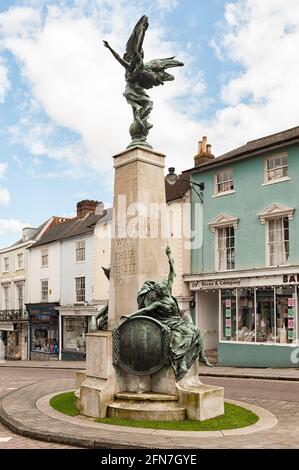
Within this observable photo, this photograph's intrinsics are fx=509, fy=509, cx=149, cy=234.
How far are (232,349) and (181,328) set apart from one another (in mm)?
12754

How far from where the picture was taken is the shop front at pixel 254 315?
19312mm

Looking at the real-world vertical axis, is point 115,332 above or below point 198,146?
below

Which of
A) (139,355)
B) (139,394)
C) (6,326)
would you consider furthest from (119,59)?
(6,326)

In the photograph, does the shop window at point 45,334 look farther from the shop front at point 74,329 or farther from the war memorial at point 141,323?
the war memorial at point 141,323

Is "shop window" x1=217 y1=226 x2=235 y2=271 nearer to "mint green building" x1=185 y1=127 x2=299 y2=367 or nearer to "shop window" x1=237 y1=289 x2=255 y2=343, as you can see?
"mint green building" x1=185 y1=127 x2=299 y2=367

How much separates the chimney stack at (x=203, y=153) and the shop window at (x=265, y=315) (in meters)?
8.18

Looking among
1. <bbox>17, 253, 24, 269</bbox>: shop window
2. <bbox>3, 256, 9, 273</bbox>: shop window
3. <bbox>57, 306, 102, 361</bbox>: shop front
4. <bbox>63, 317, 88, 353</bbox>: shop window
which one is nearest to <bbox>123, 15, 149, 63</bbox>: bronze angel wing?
<bbox>57, 306, 102, 361</bbox>: shop front

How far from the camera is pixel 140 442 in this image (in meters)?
7.05

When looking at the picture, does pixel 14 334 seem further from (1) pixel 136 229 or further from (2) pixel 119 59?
(2) pixel 119 59

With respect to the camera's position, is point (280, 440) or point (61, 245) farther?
point (61, 245)

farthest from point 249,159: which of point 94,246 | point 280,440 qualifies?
point 280,440

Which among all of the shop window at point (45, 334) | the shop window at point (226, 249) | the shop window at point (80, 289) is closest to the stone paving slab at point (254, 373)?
the shop window at point (226, 249)

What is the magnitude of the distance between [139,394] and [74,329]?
22.3 metres
